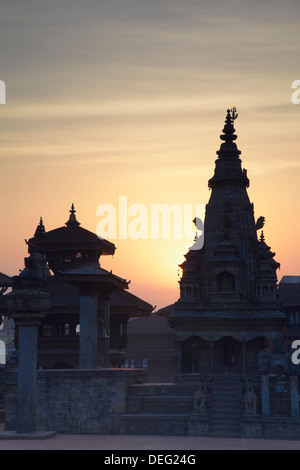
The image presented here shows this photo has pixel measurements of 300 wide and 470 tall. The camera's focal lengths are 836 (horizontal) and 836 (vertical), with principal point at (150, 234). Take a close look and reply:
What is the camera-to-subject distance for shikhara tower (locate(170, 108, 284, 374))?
180 ft

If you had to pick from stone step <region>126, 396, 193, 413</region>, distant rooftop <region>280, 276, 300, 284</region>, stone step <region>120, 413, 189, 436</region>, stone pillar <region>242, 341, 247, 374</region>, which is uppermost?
distant rooftop <region>280, 276, 300, 284</region>

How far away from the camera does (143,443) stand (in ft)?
130

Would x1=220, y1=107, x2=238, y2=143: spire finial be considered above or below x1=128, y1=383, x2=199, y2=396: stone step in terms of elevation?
above

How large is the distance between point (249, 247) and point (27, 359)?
2248cm

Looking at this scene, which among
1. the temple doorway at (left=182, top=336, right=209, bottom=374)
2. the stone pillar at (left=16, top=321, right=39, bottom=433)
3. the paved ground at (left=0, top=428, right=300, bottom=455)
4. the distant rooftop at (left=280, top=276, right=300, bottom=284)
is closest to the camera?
the paved ground at (left=0, top=428, right=300, bottom=455)

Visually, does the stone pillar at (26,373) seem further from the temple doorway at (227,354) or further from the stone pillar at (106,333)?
the temple doorway at (227,354)

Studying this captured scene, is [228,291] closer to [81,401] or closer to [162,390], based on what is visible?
[162,390]

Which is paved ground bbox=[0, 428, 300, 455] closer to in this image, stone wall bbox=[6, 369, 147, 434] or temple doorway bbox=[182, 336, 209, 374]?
stone wall bbox=[6, 369, 147, 434]

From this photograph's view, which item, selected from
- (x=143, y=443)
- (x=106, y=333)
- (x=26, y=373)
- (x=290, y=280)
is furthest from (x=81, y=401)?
(x=290, y=280)

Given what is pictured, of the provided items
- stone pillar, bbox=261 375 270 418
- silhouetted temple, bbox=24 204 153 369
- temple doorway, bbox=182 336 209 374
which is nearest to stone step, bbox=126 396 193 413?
stone pillar, bbox=261 375 270 418

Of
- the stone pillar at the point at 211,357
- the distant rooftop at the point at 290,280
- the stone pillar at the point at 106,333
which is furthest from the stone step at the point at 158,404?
the distant rooftop at the point at 290,280

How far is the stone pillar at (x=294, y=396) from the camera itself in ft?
139

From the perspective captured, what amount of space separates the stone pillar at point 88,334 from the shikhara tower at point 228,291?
30.2 feet

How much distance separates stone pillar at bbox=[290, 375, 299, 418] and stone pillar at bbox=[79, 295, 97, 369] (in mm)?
11343
